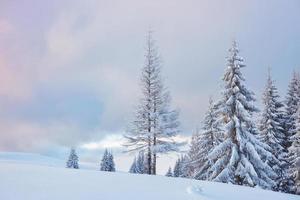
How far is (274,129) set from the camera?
115 ft

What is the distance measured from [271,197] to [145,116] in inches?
699

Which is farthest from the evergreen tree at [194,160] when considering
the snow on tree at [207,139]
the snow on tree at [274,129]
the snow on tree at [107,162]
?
the snow on tree at [107,162]

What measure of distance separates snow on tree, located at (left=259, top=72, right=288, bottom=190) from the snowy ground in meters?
18.7

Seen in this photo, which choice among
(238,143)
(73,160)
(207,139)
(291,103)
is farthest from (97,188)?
Result: (73,160)

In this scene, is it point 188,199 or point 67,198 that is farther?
point 188,199

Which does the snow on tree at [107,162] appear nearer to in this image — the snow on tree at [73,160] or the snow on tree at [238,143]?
the snow on tree at [73,160]

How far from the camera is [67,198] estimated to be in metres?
11.0

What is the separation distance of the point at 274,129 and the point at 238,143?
8.72 meters

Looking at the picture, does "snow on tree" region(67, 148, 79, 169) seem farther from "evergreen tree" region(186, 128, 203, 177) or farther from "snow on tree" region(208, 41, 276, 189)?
"snow on tree" region(208, 41, 276, 189)

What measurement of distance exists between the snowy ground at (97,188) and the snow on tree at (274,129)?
18732mm

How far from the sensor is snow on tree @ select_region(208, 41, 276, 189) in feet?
89.0

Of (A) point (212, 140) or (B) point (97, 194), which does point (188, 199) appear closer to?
(B) point (97, 194)

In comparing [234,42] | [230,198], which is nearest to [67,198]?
[230,198]

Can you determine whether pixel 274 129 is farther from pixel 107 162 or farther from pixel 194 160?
pixel 107 162
